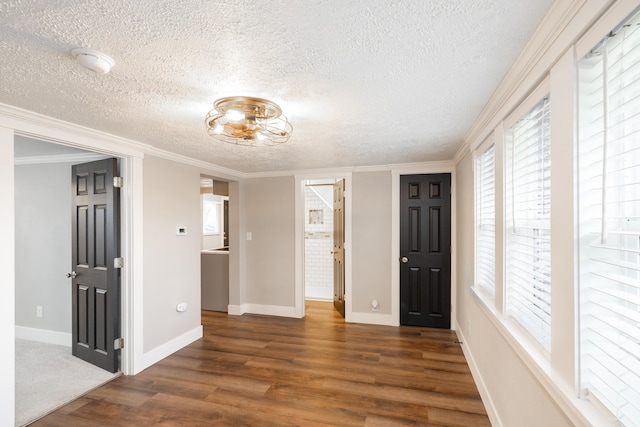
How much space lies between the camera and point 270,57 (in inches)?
55.2

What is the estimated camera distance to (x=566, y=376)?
114 cm

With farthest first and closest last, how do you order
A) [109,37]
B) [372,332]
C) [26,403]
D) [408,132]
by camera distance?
1. [372,332]
2. [408,132]
3. [26,403]
4. [109,37]

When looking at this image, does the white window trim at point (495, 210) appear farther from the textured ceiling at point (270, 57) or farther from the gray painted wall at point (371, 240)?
the gray painted wall at point (371, 240)

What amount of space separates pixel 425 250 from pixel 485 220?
5.11 feet

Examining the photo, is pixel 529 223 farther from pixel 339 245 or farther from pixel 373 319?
pixel 339 245

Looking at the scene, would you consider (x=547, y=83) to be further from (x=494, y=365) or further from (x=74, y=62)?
(x=74, y=62)

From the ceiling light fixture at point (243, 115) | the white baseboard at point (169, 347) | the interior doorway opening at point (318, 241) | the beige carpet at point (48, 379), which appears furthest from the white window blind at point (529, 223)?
the interior doorway opening at point (318, 241)

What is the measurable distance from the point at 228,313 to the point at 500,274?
158 inches

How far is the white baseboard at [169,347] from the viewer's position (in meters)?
3.10

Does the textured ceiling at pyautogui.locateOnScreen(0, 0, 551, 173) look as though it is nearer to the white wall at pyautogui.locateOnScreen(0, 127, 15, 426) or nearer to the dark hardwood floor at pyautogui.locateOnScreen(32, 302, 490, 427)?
the white wall at pyautogui.locateOnScreen(0, 127, 15, 426)

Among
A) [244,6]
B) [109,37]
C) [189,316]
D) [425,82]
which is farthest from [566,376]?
[189,316]

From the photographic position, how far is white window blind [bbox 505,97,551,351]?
1472 millimetres

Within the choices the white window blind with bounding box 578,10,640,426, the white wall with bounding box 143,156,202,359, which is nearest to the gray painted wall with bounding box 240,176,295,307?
the white wall with bounding box 143,156,202,359

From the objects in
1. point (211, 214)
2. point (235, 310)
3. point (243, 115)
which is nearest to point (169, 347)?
point (235, 310)
